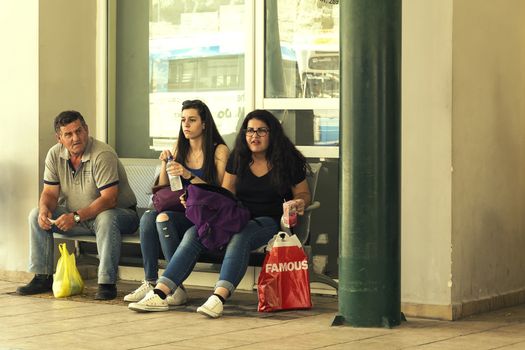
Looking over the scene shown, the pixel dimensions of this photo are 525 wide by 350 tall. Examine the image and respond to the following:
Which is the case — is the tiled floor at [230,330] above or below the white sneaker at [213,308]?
below

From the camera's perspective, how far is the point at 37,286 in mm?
9016

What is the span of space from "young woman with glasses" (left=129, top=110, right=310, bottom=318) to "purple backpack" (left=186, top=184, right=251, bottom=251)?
0.07 meters

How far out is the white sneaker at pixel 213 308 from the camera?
25.3 feet

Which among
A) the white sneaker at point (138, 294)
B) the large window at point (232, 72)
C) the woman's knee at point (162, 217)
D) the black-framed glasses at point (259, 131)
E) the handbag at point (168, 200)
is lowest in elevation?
the white sneaker at point (138, 294)

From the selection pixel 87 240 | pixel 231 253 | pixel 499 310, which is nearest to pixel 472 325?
pixel 499 310

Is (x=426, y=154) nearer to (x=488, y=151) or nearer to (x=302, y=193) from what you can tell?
(x=488, y=151)

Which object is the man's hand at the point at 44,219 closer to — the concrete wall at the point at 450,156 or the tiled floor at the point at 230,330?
the tiled floor at the point at 230,330

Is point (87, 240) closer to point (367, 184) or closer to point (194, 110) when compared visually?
point (194, 110)

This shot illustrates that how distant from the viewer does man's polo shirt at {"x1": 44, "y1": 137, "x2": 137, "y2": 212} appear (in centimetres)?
891

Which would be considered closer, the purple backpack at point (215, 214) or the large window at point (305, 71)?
the purple backpack at point (215, 214)

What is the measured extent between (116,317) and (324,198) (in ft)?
6.64

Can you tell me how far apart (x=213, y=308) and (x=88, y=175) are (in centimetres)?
183

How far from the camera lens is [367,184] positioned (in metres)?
7.15

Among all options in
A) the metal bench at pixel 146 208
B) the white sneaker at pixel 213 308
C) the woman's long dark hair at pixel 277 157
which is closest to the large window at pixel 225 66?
the metal bench at pixel 146 208
